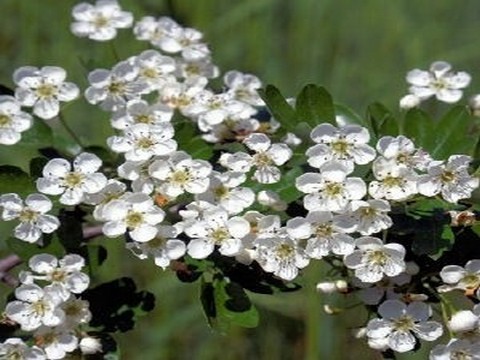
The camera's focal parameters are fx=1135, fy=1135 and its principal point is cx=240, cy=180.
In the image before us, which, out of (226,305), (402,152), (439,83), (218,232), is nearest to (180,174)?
(218,232)

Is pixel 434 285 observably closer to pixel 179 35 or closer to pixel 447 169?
pixel 447 169

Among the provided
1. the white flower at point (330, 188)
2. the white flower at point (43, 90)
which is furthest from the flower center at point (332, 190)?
the white flower at point (43, 90)

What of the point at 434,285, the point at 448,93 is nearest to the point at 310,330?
the point at 448,93

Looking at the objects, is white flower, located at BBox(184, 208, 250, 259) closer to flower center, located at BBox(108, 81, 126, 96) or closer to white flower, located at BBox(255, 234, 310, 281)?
white flower, located at BBox(255, 234, 310, 281)

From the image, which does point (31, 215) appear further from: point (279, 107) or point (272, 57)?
point (272, 57)

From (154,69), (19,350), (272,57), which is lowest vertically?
(272,57)

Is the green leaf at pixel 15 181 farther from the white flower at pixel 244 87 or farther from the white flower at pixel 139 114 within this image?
the white flower at pixel 244 87

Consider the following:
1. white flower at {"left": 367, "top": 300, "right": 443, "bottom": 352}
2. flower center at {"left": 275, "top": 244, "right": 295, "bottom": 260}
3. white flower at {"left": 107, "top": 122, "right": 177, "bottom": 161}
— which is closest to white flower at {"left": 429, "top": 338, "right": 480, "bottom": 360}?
white flower at {"left": 367, "top": 300, "right": 443, "bottom": 352}

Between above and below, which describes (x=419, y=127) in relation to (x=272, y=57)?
above
